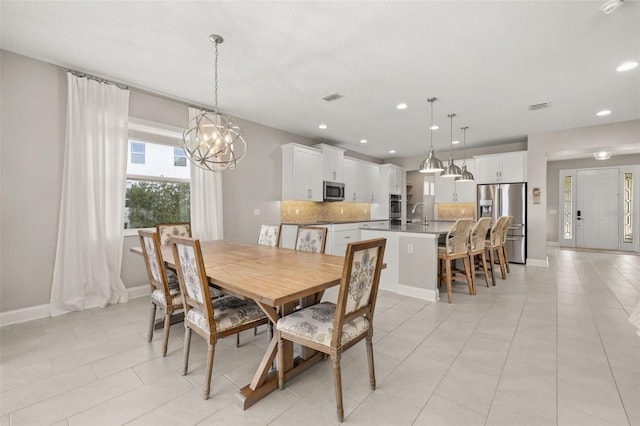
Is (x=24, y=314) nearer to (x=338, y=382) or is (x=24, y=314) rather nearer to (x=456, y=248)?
(x=338, y=382)

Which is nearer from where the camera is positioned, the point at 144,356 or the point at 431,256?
the point at 144,356

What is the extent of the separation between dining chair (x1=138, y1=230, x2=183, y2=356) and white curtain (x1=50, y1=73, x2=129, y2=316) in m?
1.32

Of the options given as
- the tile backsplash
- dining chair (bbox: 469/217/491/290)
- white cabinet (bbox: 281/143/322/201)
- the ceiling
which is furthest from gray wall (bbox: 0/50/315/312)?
dining chair (bbox: 469/217/491/290)

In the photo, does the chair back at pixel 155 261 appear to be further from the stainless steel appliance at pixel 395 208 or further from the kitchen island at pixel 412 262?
the stainless steel appliance at pixel 395 208

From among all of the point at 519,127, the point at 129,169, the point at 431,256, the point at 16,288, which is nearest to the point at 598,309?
the point at 431,256

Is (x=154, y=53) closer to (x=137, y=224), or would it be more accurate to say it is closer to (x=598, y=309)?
(x=137, y=224)

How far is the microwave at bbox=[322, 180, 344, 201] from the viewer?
19.2ft

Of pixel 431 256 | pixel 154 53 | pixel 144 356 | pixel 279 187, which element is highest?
pixel 154 53

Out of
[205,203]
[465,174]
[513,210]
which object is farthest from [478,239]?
[205,203]

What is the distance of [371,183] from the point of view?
7.31m

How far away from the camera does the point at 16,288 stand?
2.84 metres

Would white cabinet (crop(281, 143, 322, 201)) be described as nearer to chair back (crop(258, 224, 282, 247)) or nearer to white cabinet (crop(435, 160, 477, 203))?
A: chair back (crop(258, 224, 282, 247))

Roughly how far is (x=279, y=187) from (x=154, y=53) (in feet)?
9.64

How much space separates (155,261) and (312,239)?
1425 millimetres
